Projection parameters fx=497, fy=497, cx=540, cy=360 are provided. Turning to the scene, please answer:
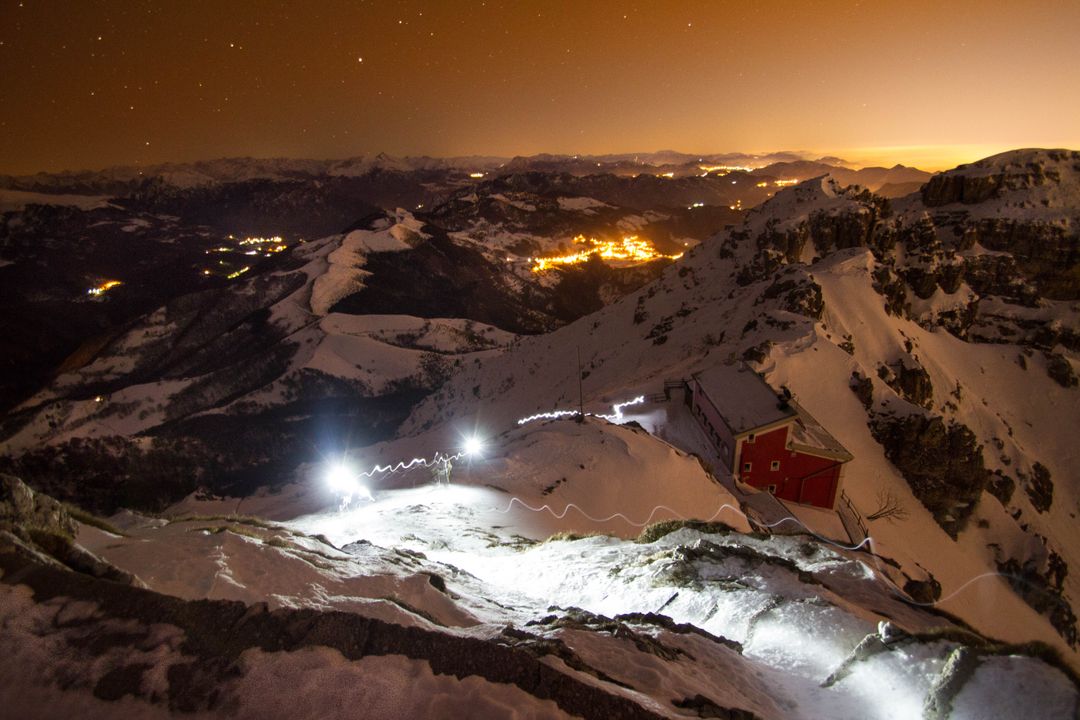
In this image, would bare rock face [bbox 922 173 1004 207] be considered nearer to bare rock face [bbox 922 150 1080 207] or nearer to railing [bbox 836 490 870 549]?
bare rock face [bbox 922 150 1080 207]

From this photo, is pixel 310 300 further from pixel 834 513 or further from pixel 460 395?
pixel 834 513

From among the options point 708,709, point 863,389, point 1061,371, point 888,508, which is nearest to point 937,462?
point 863,389

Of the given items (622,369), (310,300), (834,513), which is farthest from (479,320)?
(834,513)

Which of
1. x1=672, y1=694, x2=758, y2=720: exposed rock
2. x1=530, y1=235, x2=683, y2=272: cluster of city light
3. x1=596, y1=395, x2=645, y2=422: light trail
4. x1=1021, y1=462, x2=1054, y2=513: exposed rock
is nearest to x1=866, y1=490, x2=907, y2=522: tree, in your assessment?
x1=596, y1=395, x2=645, y2=422: light trail

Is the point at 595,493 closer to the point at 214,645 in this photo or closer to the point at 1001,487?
the point at 214,645

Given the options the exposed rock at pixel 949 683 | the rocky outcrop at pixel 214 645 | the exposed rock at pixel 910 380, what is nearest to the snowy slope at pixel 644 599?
the exposed rock at pixel 949 683

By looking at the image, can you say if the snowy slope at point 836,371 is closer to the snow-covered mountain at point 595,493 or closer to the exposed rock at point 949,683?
the snow-covered mountain at point 595,493
